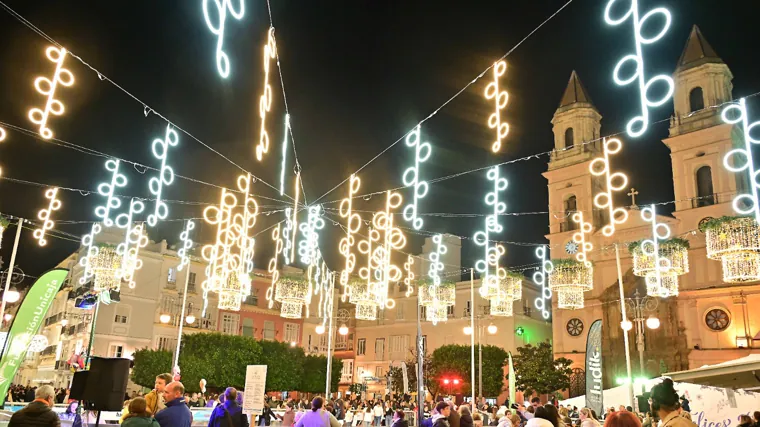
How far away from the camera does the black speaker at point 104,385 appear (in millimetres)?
6355

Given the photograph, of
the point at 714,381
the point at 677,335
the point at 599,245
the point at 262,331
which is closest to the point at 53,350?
the point at 262,331

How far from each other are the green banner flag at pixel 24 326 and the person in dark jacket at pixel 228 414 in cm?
518

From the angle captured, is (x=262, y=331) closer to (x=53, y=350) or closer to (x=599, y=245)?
(x=53, y=350)

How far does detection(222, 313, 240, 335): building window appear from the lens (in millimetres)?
43228

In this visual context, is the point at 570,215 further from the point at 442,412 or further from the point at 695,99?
the point at 442,412

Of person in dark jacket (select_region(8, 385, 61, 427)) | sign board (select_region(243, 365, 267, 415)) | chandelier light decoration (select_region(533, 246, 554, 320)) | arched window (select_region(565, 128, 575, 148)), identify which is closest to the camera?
person in dark jacket (select_region(8, 385, 61, 427))

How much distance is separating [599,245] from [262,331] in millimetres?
25846

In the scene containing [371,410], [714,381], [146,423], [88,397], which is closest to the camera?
[146,423]

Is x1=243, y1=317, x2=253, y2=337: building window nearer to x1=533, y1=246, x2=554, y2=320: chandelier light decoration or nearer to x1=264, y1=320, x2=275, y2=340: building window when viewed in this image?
x1=264, y1=320, x2=275, y2=340: building window

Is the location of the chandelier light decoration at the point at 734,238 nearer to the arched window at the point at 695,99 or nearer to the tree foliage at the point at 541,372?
the tree foliage at the point at 541,372

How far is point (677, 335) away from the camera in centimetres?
2845

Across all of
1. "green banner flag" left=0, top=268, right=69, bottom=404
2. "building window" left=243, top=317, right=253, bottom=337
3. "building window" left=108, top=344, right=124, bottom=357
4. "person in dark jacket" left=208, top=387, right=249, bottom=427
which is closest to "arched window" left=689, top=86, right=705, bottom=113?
"person in dark jacket" left=208, top=387, right=249, bottom=427

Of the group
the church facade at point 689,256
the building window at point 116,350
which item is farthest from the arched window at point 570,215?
the building window at point 116,350

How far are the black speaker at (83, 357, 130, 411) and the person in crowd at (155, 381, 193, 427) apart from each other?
3.60 feet
